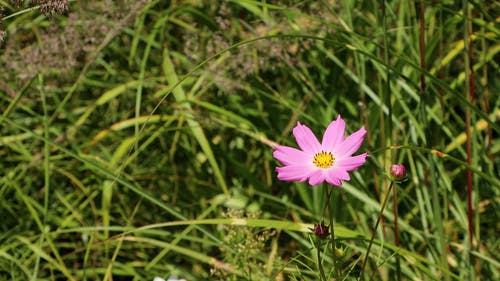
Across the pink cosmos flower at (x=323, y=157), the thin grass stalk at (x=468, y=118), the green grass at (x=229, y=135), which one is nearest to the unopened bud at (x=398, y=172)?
the pink cosmos flower at (x=323, y=157)

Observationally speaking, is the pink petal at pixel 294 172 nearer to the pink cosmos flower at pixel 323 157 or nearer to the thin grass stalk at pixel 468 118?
the pink cosmos flower at pixel 323 157

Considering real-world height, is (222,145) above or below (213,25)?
below

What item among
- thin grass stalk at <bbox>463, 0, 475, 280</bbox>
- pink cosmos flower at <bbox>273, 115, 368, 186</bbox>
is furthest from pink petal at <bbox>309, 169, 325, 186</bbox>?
thin grass stalk at <bbox>463, 0, 475, 280</bbox>

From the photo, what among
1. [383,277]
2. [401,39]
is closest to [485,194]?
[383,277]

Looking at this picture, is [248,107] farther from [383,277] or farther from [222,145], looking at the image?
[383,277]

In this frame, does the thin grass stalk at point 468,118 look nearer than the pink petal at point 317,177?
No

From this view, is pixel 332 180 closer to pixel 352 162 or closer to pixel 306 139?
pixel 352 162
